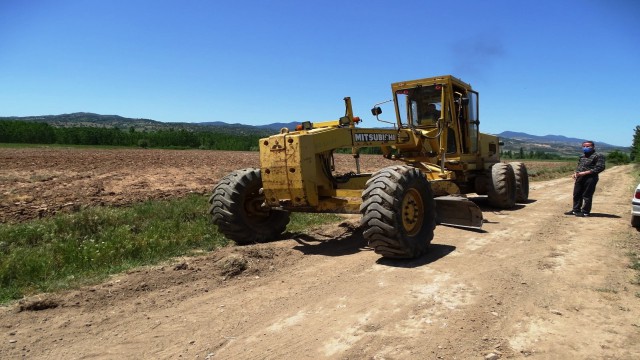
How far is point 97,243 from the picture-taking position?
729 cm

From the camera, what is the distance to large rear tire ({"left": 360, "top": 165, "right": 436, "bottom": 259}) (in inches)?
230

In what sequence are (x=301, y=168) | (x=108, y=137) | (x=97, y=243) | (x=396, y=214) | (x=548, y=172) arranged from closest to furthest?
(x=396, y=214)
(x=301, y=168)
(x=97, y=243)
(x=548, y=172)
(x=108, y=137)

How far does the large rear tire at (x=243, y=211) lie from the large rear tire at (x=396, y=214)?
206 cm

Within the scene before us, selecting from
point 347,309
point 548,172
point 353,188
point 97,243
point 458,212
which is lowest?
point 548,172

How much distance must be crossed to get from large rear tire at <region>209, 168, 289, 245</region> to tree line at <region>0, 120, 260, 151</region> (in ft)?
182

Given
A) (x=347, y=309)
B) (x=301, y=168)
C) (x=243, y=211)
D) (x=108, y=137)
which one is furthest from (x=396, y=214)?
(x=108, y=137)

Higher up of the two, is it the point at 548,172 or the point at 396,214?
the point at 396,214

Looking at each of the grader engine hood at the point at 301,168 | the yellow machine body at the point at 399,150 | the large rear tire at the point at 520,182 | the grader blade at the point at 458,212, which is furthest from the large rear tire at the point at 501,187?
the grader engine hood at the point at 301,168

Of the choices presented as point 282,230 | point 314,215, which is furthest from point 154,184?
point 282,230

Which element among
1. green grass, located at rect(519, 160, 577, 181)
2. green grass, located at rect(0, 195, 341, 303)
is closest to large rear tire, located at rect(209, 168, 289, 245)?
green grass, located at rect(0, 195, 341, 303)

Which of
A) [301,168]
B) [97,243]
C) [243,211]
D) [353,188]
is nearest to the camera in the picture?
[301,168]

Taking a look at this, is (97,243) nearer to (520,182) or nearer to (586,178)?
(586,178)

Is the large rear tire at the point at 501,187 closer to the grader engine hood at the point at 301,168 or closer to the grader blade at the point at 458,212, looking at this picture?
the grader blade at the point at 458,212

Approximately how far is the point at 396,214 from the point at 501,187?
6.53m
